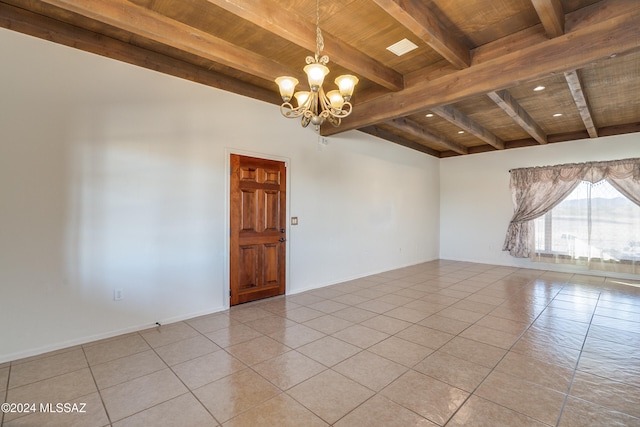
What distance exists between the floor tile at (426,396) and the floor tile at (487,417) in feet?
0.16

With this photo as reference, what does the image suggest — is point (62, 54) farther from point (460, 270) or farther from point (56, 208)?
point (460, 270)

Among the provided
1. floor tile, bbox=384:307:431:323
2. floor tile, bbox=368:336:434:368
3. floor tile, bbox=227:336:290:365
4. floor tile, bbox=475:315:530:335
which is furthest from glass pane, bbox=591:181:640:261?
floor tile, bbox=227:336:290:365

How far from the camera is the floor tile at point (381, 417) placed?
178 cm

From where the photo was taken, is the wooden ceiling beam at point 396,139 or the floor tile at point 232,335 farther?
the wooden ceiling beam at point 396,139

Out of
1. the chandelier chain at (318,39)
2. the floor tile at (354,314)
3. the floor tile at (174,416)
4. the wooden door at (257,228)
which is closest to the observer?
the floor tile at (174,416)

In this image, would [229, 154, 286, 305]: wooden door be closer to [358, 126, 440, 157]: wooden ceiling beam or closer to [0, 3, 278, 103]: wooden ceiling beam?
[0, 3, 278, 103]: wooden ceiling beam

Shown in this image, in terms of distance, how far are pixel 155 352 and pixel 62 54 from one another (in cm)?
299

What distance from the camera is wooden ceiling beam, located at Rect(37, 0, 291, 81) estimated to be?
2.27 meters

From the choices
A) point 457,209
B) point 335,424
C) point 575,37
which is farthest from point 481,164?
point 335,424

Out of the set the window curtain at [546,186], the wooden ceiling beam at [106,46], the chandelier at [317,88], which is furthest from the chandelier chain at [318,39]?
the window curtain at [546,186]

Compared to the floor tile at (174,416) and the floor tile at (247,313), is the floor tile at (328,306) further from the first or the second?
the floor tile at (174,416)

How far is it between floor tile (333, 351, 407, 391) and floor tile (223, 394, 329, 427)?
524mm

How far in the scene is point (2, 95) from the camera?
8.25 ft

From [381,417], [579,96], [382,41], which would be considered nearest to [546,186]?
[579,96]
